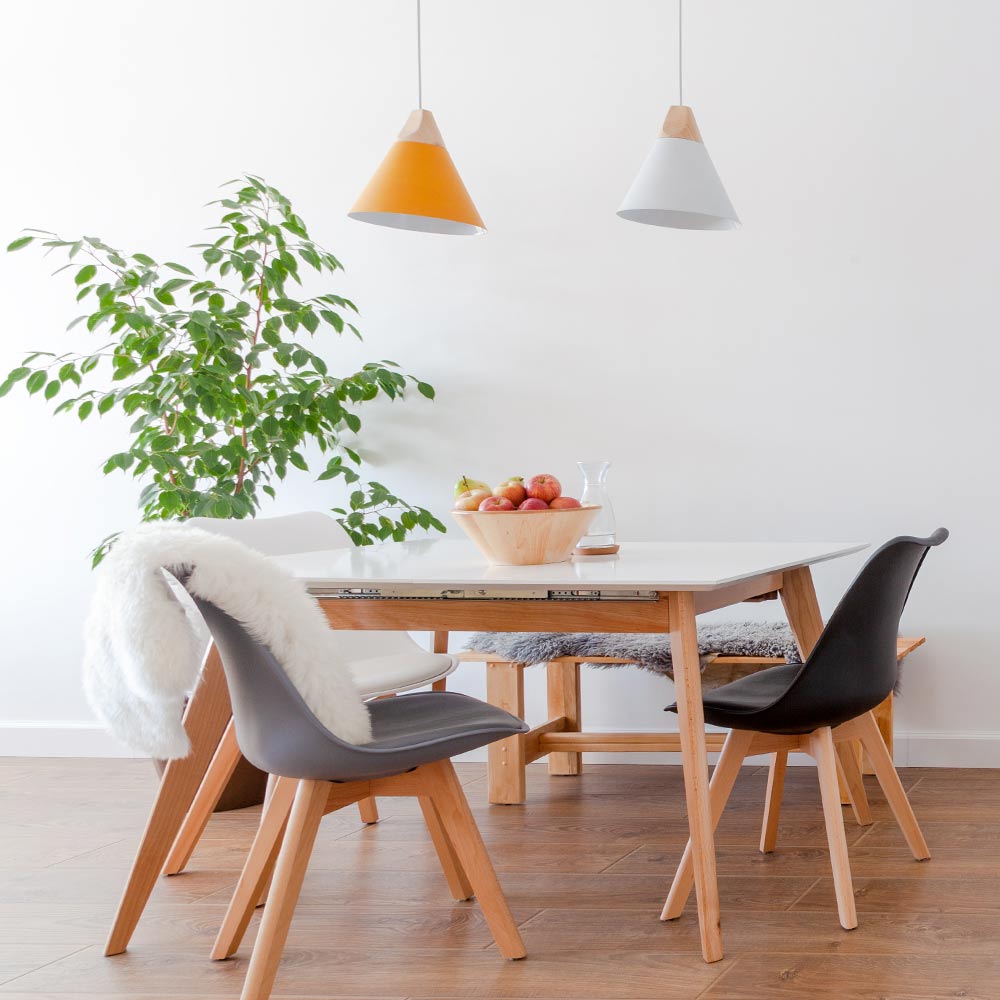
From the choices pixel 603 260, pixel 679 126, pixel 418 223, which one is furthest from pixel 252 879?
pixel 603 260

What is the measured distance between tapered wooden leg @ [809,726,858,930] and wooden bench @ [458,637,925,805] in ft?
2.34

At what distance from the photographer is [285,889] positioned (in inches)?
75.6

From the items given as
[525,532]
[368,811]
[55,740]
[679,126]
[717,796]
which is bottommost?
[55,740]

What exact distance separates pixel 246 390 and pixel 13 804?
1.28 meters

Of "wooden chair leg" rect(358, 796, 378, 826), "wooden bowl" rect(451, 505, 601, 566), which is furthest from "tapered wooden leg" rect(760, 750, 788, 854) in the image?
"wooden chair leg" rect(358, 796, 378, 826)

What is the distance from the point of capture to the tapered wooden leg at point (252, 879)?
6.98ft

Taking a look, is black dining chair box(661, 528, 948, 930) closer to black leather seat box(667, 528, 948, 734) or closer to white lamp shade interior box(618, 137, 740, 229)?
black leather seat box(667, 528, 948, 734)

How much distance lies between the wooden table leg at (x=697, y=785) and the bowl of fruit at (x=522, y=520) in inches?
15.4

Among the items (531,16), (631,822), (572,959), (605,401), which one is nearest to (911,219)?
(605,401)

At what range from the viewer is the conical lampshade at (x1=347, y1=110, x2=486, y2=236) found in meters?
2.62

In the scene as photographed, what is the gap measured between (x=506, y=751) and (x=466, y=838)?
3.80 feet

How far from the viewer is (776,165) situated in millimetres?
3707

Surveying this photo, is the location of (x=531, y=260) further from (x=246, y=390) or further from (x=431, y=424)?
(x=246, y=390)

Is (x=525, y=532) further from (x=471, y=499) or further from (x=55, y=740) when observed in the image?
(x=55, y=740)
